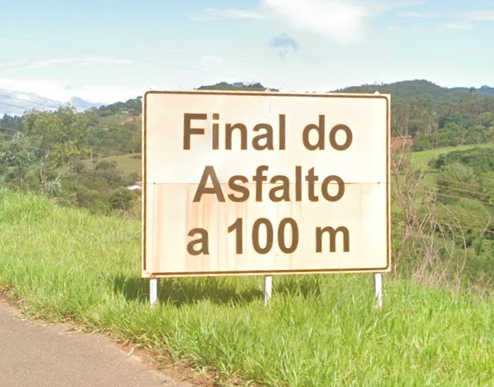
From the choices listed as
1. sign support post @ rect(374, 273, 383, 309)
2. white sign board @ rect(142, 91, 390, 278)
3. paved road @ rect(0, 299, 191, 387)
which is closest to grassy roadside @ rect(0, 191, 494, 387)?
sign support post @ rect(374, 273, 383, 309)

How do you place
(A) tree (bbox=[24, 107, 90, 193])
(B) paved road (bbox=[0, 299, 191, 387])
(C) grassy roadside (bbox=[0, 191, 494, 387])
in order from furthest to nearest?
(A) tree (bbox=[24, 107, 90, 193]) < (B) paved road (bbox=[0, 299, 191, 387]) < (C) grassy roadside (bbox=[0, 191, 494, 387])

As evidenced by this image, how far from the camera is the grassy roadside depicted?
3801 millimetres

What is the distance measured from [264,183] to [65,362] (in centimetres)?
184

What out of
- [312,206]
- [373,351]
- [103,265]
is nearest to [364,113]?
[312,206]

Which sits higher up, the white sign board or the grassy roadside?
the white sign board

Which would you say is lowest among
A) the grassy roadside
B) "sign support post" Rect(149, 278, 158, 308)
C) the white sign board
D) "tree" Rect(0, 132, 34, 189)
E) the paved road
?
the paved road

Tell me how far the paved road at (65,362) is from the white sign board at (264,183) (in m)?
0.72

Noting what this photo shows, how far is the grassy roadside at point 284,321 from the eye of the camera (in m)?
3.80

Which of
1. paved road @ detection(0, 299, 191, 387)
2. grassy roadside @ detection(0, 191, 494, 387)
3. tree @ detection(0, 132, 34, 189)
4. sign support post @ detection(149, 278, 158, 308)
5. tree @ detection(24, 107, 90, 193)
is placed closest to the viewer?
grassy roadside @ detection(0, 191, 494, 387)

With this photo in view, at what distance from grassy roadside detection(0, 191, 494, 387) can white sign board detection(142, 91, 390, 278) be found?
0.96ft

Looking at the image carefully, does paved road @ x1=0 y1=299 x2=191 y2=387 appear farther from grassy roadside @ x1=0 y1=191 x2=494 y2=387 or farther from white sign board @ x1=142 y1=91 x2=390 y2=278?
white sign board @ x1=142 y1=91 x2=390 y2=278

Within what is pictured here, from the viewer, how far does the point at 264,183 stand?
518cm

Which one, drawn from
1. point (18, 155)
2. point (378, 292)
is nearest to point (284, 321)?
point (378, 292)

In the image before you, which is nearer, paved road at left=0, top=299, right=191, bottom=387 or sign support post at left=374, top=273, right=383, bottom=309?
paved road at left=0, top=299, right=191, bottom=387
